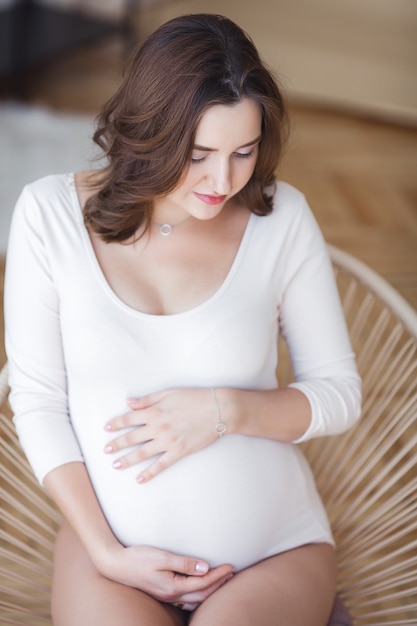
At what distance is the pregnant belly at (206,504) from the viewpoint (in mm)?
1310

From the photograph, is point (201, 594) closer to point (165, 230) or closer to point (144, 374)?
point (144, 374)

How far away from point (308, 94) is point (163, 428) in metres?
3.42

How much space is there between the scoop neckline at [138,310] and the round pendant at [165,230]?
0.38 ft

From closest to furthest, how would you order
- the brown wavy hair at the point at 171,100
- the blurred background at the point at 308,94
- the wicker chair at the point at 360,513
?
the brown wavy hair at the point at 171,100
the wicker chair at the point at 360,513
the blurred background at the point at 308,94

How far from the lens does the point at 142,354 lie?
4.41 feet

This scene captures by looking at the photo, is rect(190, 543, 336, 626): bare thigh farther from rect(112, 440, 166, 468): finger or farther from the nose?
the nose

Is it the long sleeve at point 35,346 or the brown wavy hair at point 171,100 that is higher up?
the brown wavy hair at point 171,100

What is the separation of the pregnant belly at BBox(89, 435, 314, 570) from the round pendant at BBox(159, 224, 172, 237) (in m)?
0.34

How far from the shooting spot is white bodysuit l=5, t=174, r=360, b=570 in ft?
4.33

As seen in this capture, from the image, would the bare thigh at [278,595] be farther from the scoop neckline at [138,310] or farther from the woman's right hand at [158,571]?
the scoop neckline at [138,310]

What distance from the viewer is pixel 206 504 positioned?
132 centimetres

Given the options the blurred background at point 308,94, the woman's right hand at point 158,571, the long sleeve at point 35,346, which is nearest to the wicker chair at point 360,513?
the long sleeve at point 35,346

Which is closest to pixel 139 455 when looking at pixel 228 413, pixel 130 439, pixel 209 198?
pixel 130 439

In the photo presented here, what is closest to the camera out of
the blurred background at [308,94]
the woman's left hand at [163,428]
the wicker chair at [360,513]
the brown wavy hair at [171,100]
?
the brown wavy hair at [171,100]
